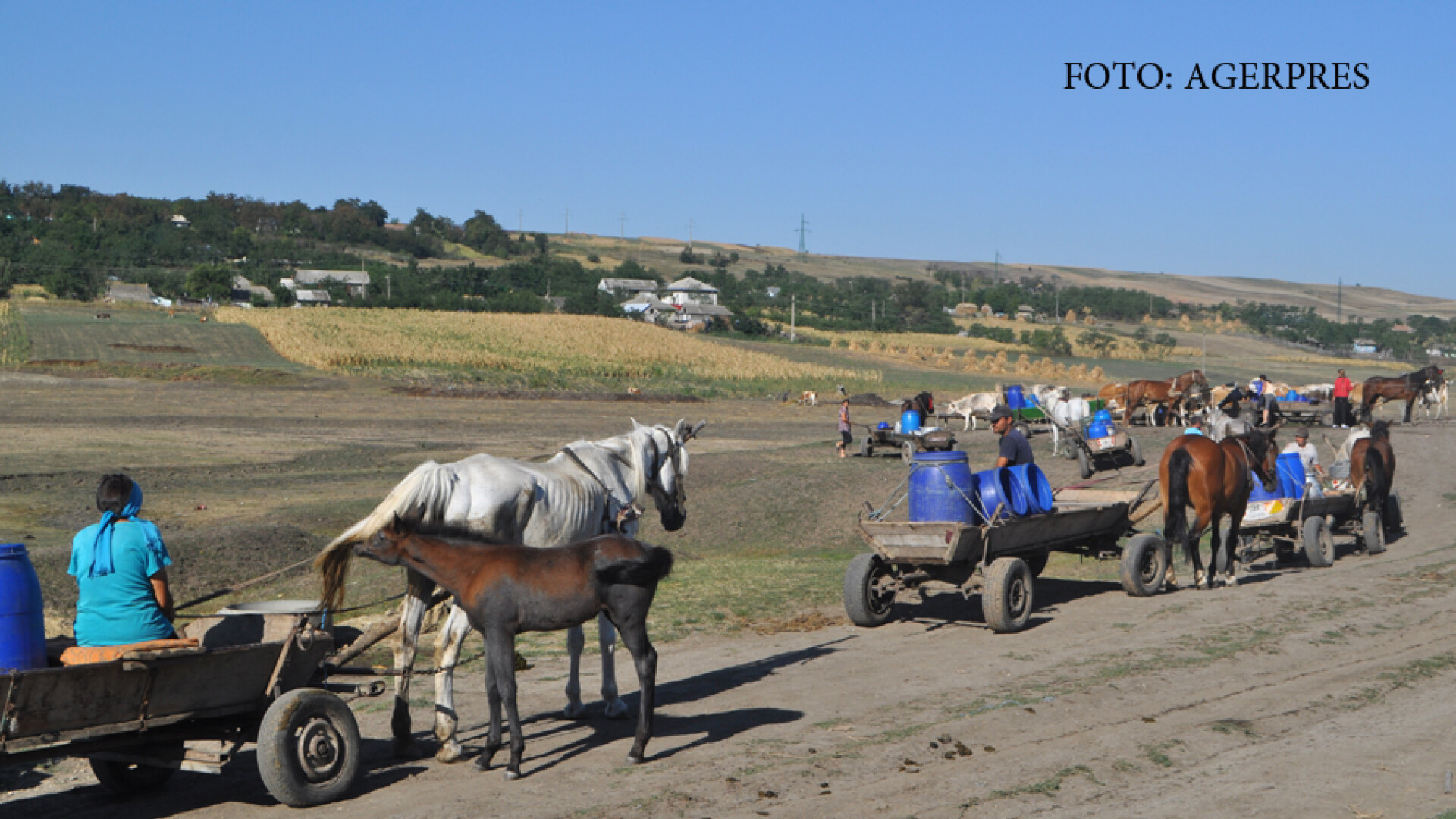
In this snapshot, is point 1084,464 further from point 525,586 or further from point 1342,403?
point 525,586

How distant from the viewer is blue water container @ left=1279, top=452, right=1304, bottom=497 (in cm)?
1650

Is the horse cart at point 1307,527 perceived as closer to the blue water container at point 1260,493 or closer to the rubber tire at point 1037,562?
the blue water container at point 1260,493

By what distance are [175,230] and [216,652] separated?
159281mm

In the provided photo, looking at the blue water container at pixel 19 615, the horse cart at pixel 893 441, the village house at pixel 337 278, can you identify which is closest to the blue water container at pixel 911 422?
the horse cart at pixel 893 441

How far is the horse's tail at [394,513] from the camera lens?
7.54 meters

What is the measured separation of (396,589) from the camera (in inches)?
535

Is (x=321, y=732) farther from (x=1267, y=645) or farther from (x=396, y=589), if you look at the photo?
(x=1267, y=645)

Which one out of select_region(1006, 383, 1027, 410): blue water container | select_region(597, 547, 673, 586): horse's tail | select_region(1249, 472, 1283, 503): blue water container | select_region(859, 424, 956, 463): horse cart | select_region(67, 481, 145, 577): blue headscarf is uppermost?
select_region(67, 481, 145, 577): blue headscarf

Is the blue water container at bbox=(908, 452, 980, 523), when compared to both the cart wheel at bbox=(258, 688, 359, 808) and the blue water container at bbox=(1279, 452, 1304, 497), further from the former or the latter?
the blue water container at bbox=(1279, 452, 1304, 497)

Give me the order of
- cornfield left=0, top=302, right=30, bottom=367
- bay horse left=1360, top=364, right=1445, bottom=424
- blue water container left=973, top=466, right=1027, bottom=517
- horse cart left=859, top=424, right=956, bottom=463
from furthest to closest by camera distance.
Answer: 1. cornfield left=0, top=302, right=30, bottom=367
2. bay horse left=1360, top=364, right=1445, bottom=424
3. horse cart left=859, top=424, right=956, bottom=463
4. blue water container left=973, top=466, right=1027, bottom=517

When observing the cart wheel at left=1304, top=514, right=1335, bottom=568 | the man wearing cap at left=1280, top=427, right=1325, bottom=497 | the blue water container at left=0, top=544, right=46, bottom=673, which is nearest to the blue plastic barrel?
the cart wheel at left=1304, top=514, right=1335, bottom=568

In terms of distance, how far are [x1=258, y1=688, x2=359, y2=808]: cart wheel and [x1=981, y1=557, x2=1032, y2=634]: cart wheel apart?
21.7ft

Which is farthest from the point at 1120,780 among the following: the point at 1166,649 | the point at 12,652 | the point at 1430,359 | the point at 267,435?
the point at 1430,359

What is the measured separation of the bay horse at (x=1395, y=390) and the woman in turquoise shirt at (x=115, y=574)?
37077 mm
